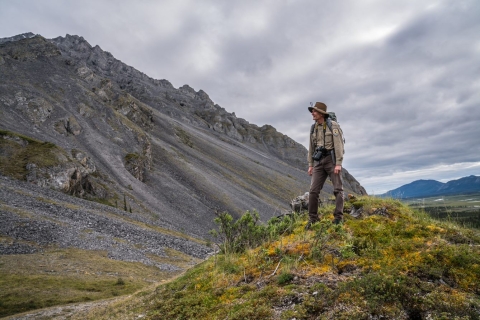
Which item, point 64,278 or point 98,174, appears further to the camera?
point 98,174

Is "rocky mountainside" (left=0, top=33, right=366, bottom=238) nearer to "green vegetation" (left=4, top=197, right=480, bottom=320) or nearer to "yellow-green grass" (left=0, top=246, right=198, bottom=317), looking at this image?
"yellow-green grass" (left=0, top=246, right=198, bottom=317)

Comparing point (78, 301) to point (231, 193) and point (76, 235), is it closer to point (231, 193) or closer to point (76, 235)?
point (76, 235)

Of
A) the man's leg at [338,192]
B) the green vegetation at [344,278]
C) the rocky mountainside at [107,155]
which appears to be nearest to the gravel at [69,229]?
the rocky mountainside at [107,155]

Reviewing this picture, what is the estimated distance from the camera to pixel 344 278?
5.45 meters

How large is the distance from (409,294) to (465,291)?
39.2 inches

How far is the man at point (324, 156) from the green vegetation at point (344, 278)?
780mm

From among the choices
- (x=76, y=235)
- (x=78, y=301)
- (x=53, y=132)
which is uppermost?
(x=53, y=132)

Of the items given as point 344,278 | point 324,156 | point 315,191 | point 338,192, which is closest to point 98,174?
point 315,191

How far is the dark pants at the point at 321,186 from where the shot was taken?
834 cm

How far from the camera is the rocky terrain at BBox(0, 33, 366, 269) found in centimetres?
3388

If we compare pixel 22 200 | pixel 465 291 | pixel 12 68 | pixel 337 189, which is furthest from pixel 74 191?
pixel 12 68

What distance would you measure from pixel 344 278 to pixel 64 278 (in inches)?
927

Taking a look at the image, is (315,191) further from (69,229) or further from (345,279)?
(69,229)

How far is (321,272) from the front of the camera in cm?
589
